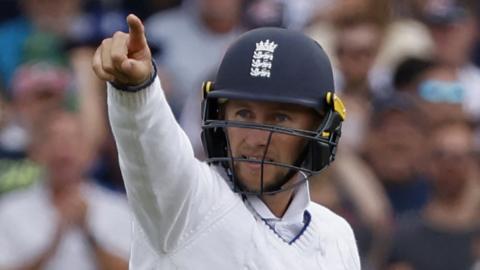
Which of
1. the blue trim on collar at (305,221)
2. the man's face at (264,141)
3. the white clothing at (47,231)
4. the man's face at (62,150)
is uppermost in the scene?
the man's face at (264,141)

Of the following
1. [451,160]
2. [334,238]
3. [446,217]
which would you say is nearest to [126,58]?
[334,238]

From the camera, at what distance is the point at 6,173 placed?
7.74m

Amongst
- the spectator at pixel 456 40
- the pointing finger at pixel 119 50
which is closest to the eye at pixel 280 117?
the pointing finger at pixel 119 50

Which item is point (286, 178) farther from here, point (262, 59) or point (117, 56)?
point (117, 56)

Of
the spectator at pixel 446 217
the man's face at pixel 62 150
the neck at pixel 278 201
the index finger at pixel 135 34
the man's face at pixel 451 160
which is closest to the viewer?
the index finger at pixel 135 34

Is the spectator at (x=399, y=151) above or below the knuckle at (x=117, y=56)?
below

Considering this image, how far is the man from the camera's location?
376 centimetres

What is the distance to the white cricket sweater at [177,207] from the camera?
148 inches

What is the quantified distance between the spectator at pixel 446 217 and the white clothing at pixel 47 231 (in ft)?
5.24

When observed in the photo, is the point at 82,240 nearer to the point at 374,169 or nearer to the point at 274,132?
the point at 374,169

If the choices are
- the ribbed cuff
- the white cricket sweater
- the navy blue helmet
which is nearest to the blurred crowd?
the navy blue helmet

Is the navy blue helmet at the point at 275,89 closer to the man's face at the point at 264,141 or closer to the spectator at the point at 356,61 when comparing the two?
the man's face at the point at 264,141

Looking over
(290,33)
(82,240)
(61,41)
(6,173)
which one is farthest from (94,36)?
(290,33)

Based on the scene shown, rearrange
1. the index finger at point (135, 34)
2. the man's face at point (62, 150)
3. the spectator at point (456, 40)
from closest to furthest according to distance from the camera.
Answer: the index finger at point (135, 34) < the man's face at point (62, 150) < the spectator at point (456, 40)
